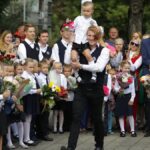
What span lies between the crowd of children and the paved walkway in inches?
8.3

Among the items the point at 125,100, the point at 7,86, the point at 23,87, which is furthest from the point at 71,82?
the point at 7,86

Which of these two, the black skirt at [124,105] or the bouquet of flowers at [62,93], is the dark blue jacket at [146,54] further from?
the bouquet of flowers at [62,93]

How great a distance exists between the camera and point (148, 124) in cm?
1252

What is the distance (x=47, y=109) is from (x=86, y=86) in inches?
78.5

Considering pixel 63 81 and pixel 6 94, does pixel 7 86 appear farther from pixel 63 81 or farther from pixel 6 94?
pixel 63 81

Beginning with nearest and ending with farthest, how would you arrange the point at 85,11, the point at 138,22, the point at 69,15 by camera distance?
the point at 85,11, the point at 138,22, the point at 69,15

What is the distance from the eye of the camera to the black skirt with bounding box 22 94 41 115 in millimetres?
11008

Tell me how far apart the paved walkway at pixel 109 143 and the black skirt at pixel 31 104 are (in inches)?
25.2

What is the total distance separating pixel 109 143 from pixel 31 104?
168 cm

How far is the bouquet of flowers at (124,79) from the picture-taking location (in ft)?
40.5

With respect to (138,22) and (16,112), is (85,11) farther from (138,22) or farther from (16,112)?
(138,22)

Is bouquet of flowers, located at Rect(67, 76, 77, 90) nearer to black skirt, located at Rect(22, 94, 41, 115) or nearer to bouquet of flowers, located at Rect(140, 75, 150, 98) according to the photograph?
black skirt, located at Rect(22, 94, 41, 115)

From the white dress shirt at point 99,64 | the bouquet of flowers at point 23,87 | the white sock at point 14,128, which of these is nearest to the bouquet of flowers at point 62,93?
the white sock at point 14,128

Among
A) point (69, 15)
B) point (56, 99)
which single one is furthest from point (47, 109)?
point (69, 15)
